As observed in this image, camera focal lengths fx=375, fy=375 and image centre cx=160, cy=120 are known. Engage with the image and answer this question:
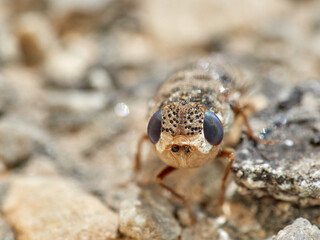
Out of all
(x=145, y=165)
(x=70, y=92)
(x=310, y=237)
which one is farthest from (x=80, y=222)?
(x=70, y=92)

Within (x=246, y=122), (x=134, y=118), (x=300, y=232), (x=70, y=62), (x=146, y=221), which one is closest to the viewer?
(x=300, y=232)

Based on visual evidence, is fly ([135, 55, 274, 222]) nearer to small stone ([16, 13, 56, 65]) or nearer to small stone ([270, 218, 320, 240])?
small stone ([270, 218, 320, 240])

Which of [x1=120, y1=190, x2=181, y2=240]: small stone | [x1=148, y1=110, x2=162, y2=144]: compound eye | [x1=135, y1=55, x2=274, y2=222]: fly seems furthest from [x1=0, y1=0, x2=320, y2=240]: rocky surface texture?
[x1=148, y1=110, x2=162, y2=144]: compound eye

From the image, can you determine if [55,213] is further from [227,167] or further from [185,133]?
[227,167]

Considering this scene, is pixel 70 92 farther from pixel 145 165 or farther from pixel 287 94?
pixel 287 94

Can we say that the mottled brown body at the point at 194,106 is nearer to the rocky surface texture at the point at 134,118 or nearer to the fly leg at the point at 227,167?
the fly leg at the point at 227,167

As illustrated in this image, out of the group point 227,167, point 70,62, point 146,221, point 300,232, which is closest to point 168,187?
point 146,221
